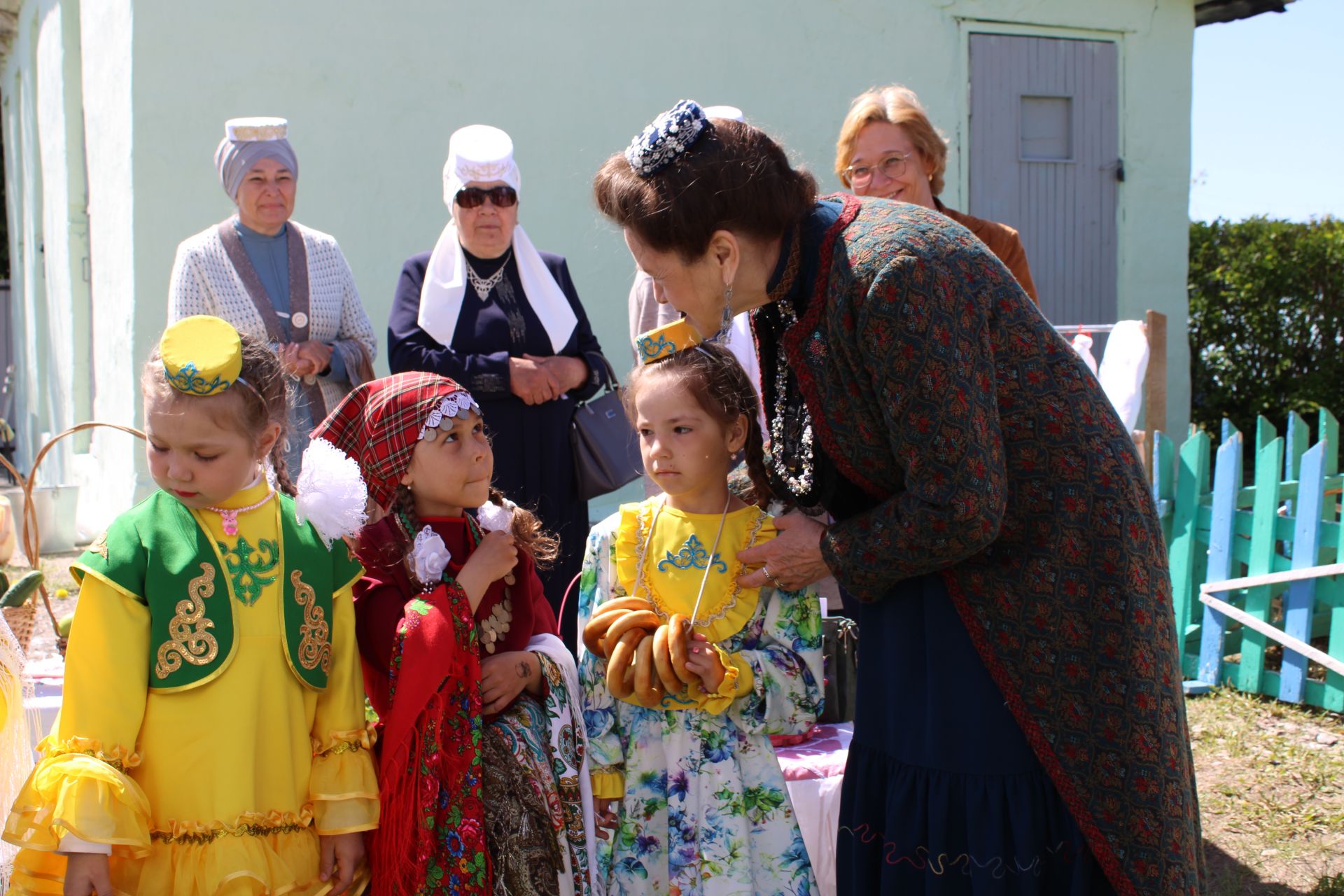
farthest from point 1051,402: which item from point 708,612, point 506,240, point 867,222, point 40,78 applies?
point 40,78

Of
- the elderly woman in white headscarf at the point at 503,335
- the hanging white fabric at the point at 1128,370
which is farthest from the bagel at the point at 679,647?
the hanging white fabric at the point at 1128,370

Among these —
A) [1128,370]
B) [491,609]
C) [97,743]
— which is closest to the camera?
[97,743]

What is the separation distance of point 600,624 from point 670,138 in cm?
98

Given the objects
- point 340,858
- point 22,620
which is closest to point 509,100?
point 22,620

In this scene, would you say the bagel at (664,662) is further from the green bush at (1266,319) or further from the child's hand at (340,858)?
the green bush at (1266,319)

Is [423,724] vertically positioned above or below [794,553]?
below

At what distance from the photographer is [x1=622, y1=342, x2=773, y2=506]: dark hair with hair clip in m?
2.43

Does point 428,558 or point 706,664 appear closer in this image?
point 706,664

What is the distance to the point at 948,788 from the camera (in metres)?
1.89

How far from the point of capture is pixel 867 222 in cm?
185

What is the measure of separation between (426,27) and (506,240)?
3514mm

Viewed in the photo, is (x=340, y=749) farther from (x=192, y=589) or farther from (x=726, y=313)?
(x=726, y=313)

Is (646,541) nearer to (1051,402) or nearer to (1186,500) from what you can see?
(1051,402)

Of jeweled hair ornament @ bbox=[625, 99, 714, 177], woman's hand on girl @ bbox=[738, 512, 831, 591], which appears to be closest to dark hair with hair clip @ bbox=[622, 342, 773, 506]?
woman's hand on girl @ bbox=[738, 512, 831, 591]
